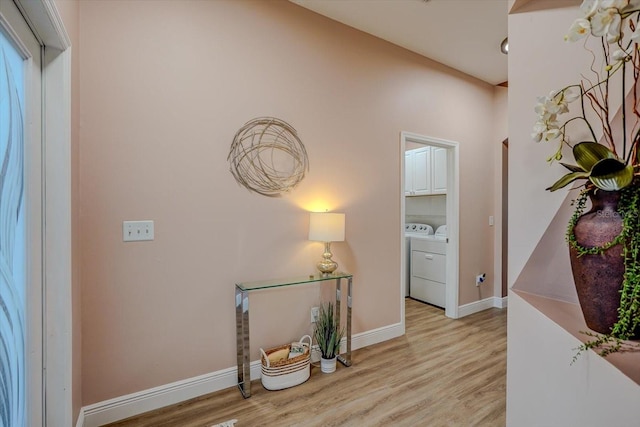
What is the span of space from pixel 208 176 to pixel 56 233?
0.94 m

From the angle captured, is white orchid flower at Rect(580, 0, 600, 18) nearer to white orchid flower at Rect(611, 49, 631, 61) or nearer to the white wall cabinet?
white orchid flower at Rect(611, 49, 631, 61)

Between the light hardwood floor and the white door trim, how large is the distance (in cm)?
66

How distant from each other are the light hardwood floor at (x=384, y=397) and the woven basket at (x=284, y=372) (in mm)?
58

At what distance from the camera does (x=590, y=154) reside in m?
0.83

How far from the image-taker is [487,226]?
4.00 metres

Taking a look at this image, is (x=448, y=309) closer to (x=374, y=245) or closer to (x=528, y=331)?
(x=374, y=245)

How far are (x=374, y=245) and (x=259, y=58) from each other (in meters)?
1.88

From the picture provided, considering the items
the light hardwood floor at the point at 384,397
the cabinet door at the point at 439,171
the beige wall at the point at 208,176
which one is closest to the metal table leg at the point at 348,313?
the light hardwood floor at the point at 384,397

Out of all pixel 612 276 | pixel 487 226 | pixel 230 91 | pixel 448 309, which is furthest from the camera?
pixel 487 226

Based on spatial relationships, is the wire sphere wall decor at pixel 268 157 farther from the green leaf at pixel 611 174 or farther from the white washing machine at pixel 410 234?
the white washing machine at pixel 410 234

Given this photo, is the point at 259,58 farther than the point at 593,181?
Yes

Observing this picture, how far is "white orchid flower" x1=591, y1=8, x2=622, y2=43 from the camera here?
0.65 metres

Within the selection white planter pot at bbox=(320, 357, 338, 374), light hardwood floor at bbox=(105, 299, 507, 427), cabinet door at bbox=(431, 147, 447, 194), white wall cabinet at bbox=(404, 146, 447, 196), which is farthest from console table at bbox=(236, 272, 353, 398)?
cabinet door at bbox=(431, 147, 447, 194)

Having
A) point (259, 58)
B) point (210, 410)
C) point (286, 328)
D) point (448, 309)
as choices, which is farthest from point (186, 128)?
point (448, 309)
